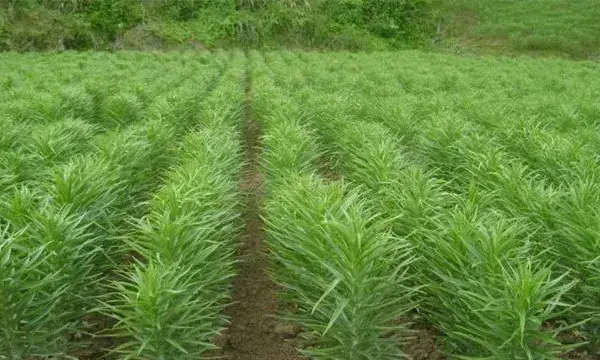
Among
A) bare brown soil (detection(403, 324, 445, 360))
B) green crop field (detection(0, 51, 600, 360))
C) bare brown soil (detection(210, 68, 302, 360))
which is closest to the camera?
green crop field (detection(0, 51, 600, 360))

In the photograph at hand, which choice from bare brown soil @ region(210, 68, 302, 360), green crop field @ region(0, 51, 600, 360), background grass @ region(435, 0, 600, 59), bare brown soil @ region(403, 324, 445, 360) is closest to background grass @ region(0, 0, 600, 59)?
background grass @ region(435, 0, 600, 59)

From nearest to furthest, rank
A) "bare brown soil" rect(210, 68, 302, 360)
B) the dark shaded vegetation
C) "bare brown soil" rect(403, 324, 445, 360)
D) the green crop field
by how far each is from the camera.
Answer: the green crop field → "bare brown soil" rect(403, 324, 445, 360) → "bare brown soil" rect(210, 68, 302, 360) → the dark shaded vegetation

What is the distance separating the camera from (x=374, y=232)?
2693 mm

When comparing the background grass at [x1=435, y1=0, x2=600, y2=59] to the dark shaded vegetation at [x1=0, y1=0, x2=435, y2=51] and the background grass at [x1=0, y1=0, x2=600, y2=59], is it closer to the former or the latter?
the background grass at [x1=0, y1=0, x2=600, y2=59]

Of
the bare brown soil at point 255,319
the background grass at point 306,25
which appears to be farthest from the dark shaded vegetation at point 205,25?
the bare brown soil at point 255,319

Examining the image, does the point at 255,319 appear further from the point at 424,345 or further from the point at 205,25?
the point at 205,25

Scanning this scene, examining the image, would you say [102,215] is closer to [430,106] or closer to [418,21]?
[430,106]

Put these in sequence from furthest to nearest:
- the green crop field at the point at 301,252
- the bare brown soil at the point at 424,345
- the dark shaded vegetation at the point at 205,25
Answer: the dark shaded vegetation at the point at 205,25
the bare brown soil at the point at 424,345
the green crop field at the point at 301,252

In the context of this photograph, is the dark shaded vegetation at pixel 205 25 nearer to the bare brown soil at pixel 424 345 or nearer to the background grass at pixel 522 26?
the background grass at pixel 522 26

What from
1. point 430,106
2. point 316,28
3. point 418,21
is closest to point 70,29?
point 316,28

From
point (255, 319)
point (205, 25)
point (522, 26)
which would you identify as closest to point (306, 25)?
point (205, 25)

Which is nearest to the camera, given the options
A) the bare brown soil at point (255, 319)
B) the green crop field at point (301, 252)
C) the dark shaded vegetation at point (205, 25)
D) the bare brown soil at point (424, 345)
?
the green crop field at point (301, 252)

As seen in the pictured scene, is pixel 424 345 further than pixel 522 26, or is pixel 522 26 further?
pixel 522 26

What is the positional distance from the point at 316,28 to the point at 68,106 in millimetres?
20165
